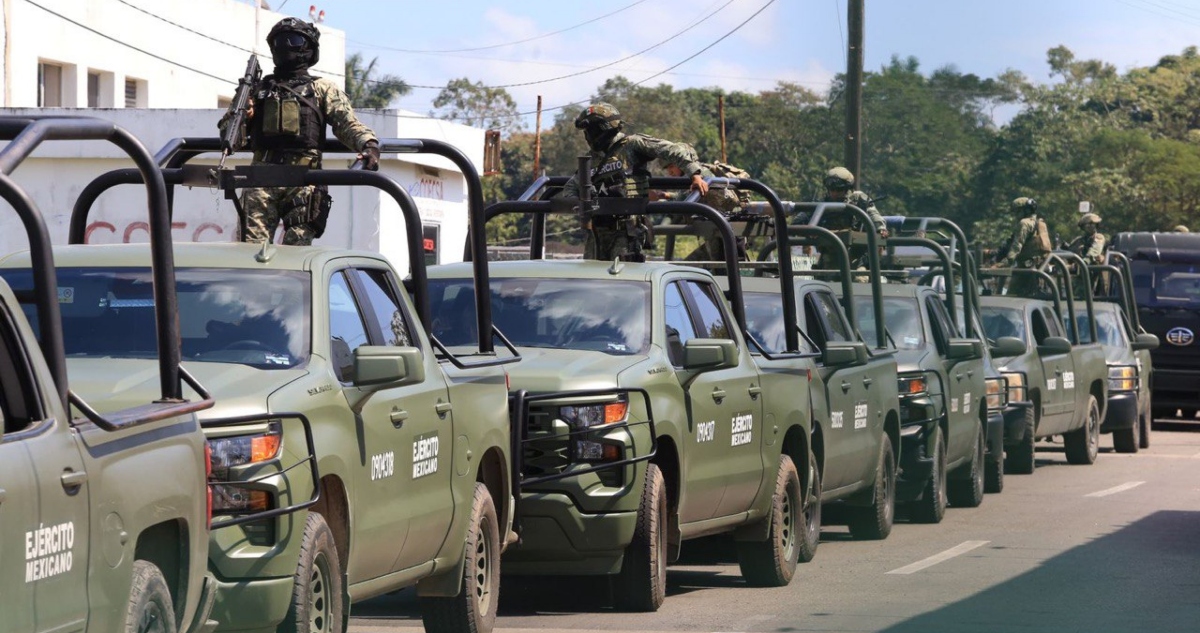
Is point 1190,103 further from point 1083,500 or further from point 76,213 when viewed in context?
point 76,213

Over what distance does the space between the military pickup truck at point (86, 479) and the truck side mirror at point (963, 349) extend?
1043 cm

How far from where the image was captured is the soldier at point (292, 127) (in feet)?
34.8

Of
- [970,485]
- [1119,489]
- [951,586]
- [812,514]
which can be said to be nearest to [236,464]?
[951,586]

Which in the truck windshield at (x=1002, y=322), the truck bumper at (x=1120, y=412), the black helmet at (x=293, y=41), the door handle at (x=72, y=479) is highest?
the black helmet at (x=293, y=41)

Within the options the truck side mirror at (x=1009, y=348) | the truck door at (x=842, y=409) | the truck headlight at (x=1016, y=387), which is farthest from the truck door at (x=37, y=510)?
the truck headlight at (x=1016, y=387)

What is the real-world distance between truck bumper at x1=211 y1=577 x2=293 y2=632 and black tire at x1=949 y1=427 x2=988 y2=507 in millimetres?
10539

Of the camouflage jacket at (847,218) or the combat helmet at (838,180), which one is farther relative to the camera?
the combat helmet at (838,180)

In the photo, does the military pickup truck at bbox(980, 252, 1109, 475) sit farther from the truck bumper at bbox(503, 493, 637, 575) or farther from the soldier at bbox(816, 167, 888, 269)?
the truck bumper at bbox(503, 493, 637, 575)

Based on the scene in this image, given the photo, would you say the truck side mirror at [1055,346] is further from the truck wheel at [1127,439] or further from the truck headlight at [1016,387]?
the truck wheel at [1127,439]

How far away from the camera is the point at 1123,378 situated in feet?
75.6

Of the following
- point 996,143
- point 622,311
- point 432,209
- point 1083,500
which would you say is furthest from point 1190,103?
point 622,311

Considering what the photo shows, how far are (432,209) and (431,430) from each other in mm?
27823

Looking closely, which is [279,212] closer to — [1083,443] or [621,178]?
[621,178]

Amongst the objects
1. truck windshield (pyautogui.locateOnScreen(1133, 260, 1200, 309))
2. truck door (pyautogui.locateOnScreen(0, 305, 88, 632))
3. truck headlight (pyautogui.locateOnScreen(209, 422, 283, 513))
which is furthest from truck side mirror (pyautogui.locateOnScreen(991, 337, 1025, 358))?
truck door (pyautogui.locateOnScreen(0, 305, 88, 632))
